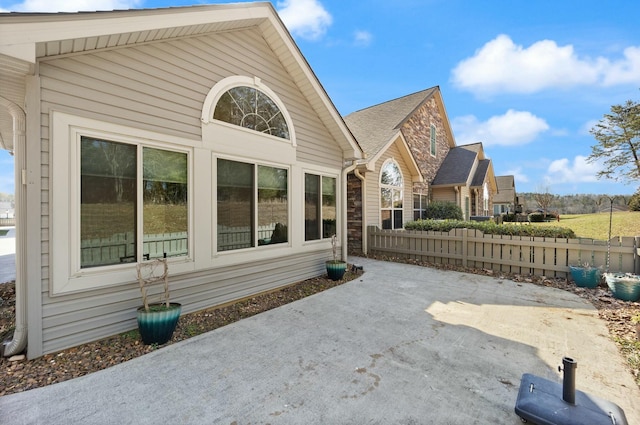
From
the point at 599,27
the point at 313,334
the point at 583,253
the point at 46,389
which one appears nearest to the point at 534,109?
the point at 599,27

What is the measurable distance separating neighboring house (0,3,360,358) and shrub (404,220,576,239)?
15.2 ft

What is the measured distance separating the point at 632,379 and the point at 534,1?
9.38 m

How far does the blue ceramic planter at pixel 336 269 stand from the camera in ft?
21.0

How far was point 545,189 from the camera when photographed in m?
36.2

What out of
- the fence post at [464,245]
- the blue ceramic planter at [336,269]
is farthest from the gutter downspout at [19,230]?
the fence post at [464,245]

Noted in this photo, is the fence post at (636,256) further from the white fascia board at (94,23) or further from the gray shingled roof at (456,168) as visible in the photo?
the white fascia board at (94,23)

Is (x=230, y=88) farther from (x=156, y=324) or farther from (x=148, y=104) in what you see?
(x=156, y=324)

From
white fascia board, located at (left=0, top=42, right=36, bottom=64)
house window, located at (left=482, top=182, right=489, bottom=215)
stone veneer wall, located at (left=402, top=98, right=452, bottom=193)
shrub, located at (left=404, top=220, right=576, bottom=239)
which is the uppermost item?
stone veneer wall, located at (left=402, top=98, right=452, bottom=193)

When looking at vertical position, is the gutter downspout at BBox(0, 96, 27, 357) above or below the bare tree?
below

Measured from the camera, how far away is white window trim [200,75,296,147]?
4531 mm

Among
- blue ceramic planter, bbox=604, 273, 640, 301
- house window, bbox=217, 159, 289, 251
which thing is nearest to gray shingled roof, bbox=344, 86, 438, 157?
house window, bbox=217, 159, 289, 251

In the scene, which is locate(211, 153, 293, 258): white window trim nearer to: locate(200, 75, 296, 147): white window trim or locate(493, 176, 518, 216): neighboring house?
locate(200, 75, 296, 147): white window trim

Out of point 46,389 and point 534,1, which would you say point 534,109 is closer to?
point 534,1

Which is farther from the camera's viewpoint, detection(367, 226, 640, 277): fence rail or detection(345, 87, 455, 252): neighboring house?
detection(345, 87, 455, 252): neighboring house
